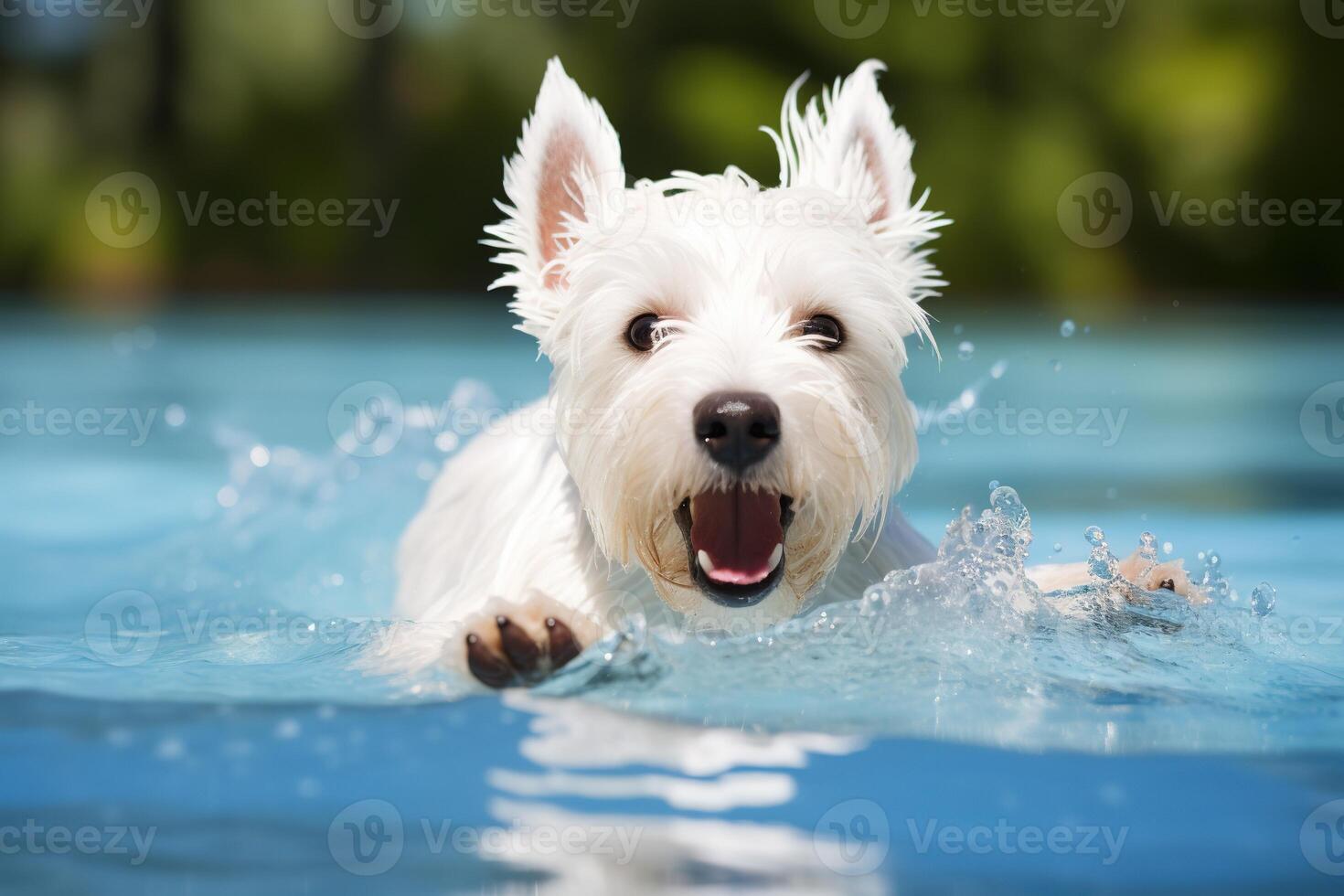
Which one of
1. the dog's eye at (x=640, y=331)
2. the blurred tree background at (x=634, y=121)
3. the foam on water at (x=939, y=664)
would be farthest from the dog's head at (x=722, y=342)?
the blurred tree background at (x=634, y=121)

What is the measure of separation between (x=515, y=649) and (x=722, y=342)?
2.61ft

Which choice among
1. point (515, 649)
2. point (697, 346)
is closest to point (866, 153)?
point (697, 346)

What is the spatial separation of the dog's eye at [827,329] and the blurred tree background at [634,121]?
15.1 m

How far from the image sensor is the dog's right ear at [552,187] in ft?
12.3

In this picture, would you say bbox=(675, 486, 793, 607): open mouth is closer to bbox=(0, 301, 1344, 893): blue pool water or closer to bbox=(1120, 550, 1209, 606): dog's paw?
bbox=(0, 301, 1344, 893): blue pool water

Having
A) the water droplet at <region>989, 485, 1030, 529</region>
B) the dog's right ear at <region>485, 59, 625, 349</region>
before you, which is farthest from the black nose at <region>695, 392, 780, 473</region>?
the water droplet at <region>989, 485, 1030, 529</region>

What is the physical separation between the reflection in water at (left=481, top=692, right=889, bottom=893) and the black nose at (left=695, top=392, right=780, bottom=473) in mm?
571

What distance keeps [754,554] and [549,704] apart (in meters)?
0.56

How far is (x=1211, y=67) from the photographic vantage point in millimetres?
18672

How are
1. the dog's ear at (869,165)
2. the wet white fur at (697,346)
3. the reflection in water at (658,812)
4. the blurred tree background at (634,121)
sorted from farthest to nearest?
the blurred tree background at (634,121), the dog's ear at (869,165), the wet white fur at (697,346), the reflection in water at (658,812)

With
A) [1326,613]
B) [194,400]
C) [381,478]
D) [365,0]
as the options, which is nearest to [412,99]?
[365,0]

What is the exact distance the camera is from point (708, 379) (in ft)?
10.4

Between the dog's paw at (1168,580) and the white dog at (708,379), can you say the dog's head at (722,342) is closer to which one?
the white dog at (708,379)

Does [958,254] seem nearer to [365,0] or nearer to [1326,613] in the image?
[365,0]
